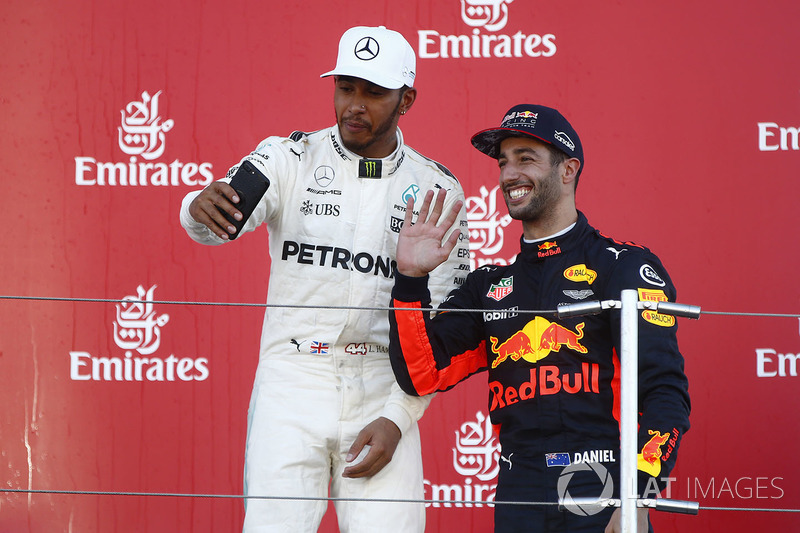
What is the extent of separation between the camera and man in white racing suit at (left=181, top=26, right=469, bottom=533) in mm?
1905

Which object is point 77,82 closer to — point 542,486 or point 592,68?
point 592,68

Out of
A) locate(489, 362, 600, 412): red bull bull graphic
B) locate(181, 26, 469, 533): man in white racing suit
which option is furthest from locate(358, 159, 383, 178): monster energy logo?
locate(489, 362, 600, 412): red bull bull graphic

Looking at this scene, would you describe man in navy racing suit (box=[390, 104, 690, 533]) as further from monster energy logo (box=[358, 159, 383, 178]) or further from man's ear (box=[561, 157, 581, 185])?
monster energy logo (box=[358, 159, 383, 178])

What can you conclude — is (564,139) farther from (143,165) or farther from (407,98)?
(143,165)

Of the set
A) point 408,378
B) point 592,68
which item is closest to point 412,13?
point 592,68

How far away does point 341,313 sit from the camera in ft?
6.45

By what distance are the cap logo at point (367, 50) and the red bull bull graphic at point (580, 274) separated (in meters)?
0.58

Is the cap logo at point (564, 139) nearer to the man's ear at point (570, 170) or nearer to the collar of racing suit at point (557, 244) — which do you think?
the man's ear at point (570, 170)

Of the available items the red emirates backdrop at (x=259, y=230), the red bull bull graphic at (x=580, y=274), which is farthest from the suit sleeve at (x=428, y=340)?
the red emirates backdrop at (x=259, y=230)

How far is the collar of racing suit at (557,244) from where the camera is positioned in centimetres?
194

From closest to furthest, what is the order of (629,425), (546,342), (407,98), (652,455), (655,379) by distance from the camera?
(629,425) < (652,455) < (655,379) < (546,342) < (407,98)

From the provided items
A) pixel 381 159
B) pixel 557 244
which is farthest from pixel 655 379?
pixel 381 159

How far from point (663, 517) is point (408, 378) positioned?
4.10ft

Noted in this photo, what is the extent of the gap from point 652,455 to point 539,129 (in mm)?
684
